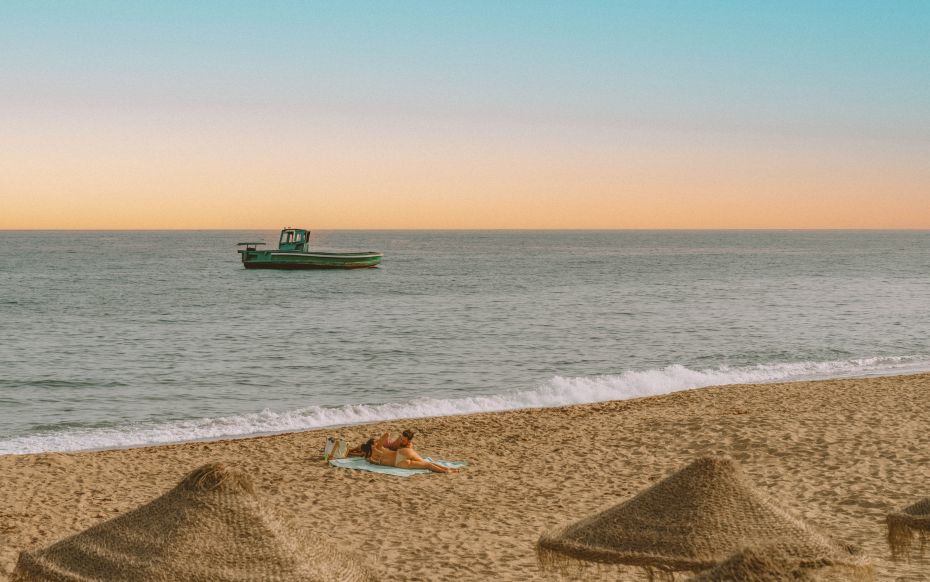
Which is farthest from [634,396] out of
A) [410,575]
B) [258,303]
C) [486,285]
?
[486,285]

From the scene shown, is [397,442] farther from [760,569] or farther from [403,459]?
[760,569]

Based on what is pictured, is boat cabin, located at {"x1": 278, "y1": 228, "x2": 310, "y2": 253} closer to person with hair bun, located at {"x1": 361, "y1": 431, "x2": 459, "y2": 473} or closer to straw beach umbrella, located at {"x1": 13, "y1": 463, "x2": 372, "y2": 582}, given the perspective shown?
person with hair bun, located at {"x1": 361, "y1": 431, "x2": 459, "y2": 473}

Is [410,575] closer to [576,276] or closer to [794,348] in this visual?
[794,348]

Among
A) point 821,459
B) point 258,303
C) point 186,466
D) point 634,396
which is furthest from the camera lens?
point 258,303

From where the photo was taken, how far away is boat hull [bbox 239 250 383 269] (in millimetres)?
78562

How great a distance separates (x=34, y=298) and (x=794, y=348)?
156 feet

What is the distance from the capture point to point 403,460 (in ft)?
46.2

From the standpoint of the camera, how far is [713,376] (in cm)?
2638

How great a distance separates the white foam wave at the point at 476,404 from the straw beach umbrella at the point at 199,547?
1293 centimetres

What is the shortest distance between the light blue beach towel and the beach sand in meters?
0.17

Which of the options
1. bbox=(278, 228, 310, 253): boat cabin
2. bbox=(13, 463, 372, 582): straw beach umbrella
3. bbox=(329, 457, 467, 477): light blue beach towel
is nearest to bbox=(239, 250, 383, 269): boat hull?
bbox=(278, 228, 310, 253): boat cabin

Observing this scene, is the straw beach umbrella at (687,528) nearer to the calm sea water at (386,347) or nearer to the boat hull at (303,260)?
the calm sea water at (386,347)

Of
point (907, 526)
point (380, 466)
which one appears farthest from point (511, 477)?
point (907, 526)

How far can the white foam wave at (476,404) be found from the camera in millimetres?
18734
